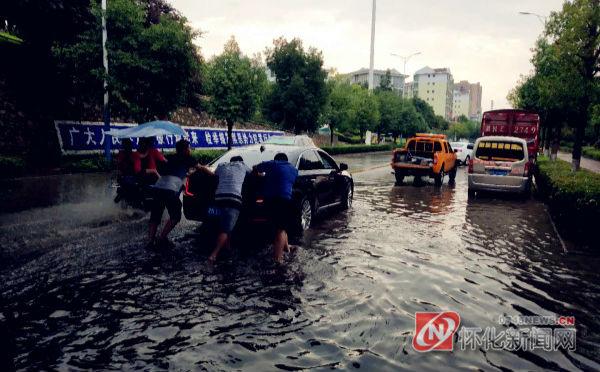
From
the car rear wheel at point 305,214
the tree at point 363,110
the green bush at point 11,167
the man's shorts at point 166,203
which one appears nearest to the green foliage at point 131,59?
the green bush at point 11,167

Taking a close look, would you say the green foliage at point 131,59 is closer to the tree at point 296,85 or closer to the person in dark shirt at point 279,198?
the person in dark shirt at point 279,198

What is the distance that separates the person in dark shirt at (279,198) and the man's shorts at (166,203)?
5.50 feet

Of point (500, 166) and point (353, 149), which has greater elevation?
point (500, 166)

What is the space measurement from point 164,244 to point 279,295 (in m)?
3.04

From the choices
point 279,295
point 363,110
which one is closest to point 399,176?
point 279,295

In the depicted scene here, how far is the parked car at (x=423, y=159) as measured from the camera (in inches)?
680

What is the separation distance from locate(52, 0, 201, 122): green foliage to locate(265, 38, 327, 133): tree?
59.6 feet

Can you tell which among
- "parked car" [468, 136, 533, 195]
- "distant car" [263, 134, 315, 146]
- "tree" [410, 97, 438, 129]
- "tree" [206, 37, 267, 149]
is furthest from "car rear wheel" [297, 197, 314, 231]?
"tree" [410, 97, 438, 129]

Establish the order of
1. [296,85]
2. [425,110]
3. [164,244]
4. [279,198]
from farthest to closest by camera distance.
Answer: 1. [425,110]
2. [296,85]
3. [164,244]
4. [279,198]

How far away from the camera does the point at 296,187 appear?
8.02 meters

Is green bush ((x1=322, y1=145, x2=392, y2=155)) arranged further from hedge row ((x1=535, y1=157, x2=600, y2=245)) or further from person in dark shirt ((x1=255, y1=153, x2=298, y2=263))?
person in dark shirt ((x1=255, y1=153, x2=298, y2=263))

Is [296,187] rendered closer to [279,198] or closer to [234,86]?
[279,198]

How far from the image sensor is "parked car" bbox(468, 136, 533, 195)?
13.5m

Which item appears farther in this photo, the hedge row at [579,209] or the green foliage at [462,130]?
the green foliage at [462,130]
